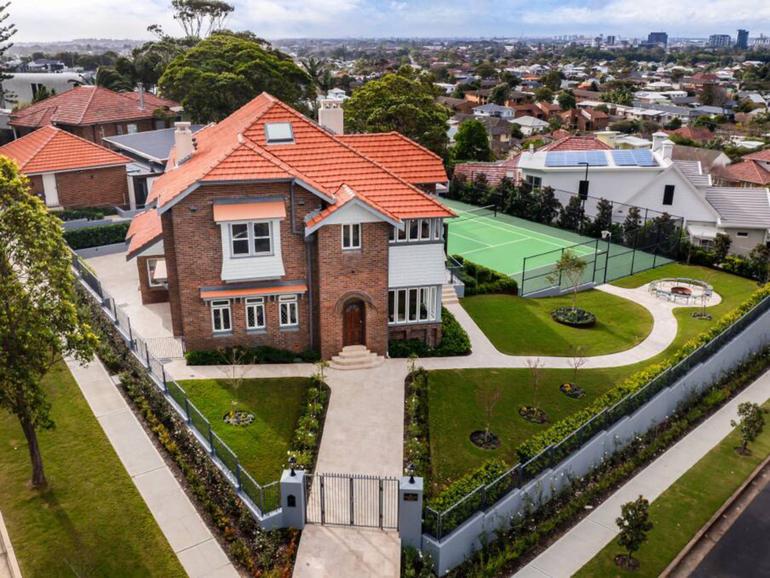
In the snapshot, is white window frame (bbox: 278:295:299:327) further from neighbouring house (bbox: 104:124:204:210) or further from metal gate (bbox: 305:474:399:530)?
neighbouring house (bbox: 104:124:204:210)

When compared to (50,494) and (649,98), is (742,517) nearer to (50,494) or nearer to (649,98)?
(50,494)

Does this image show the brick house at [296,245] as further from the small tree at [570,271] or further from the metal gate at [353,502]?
the small tree at [570,271]

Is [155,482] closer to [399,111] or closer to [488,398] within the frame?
[488,398]

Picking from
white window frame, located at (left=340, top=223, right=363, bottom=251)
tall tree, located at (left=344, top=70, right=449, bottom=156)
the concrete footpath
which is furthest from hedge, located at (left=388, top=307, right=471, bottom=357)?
tall tree, located at (left=344, top=70, right=449, bottom=156)

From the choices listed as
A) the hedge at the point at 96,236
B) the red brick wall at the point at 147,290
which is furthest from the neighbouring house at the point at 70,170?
the red brick wall at the point at 147,290

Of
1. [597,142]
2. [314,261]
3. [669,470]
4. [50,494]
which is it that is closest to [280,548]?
[50,494]

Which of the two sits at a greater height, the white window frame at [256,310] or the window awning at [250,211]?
the window awning at [250,211]
